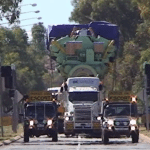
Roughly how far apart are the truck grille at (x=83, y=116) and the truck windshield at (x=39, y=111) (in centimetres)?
152

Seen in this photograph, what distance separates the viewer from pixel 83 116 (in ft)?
131

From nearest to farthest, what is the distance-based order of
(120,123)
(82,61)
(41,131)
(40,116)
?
1. (120,123)
2. (41,131)
3. (40,116)
4. (82,61)

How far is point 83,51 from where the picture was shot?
42.6 metres

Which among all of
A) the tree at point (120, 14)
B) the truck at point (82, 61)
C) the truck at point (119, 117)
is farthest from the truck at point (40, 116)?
the tree at point (120, 14)

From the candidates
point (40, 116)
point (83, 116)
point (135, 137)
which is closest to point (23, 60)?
point (83, 116)

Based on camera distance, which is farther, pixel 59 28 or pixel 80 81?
pixel 59 28

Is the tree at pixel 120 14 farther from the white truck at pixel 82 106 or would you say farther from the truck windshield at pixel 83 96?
the truck windshield at pixel 83 96

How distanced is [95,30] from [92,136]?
6166 mm

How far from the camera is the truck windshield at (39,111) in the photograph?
3882cm

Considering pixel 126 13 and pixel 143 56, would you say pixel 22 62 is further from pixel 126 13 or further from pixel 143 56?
pixel 143 56

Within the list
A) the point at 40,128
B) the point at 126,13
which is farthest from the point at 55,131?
the point at 126,13

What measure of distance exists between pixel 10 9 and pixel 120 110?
827cm

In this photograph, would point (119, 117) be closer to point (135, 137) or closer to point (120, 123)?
point (120, 123)

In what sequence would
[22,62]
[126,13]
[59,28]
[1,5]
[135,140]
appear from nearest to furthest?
[135,140] < [1,5] < [59,28] < [126,13] < [22,62]
